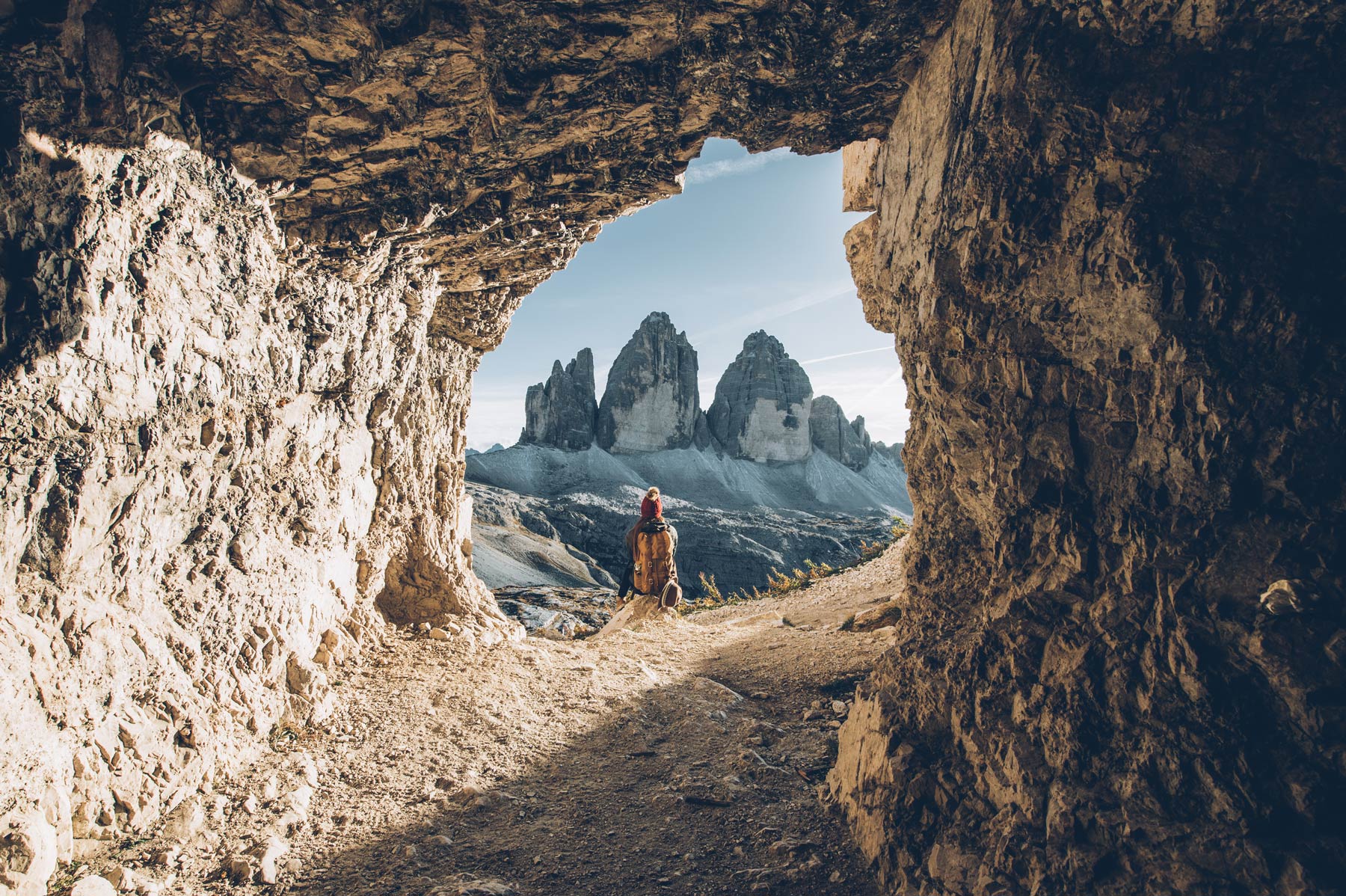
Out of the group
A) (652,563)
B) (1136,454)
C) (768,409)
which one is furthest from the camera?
(768,409)

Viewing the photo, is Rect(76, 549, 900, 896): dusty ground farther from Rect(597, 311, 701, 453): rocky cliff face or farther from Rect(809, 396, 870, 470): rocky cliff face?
Rect(809, 396, 870, 470): rocky cliff face

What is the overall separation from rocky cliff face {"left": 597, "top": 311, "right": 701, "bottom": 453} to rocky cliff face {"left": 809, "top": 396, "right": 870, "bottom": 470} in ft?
65.5

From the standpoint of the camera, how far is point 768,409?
7844 centimetres

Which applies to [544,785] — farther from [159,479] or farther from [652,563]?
[652,563]

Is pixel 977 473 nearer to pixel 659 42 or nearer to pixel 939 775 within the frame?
pixel 939 775

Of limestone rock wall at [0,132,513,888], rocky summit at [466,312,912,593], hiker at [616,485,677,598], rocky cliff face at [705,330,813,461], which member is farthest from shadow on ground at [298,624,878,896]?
rocky cliff face at [705,330,813,461]

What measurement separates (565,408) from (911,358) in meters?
70.7

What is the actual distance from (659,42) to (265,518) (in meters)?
Answer: 4.17

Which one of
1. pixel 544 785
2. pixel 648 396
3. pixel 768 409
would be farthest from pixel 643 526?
pixel 768 409

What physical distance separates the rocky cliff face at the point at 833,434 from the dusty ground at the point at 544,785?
79.7m

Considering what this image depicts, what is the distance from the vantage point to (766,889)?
2994 mm

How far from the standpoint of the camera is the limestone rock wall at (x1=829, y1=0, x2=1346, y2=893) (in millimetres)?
2096

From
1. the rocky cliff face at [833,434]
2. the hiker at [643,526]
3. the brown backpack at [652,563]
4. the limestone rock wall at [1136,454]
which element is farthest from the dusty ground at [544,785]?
the rocky cliff face at [833,434]

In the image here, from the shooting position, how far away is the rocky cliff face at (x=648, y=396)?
7356cm
